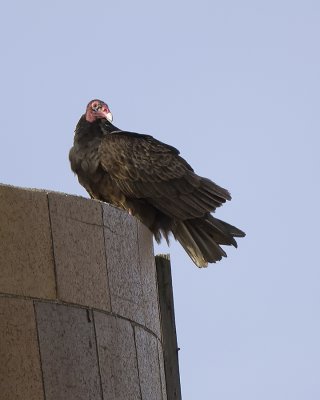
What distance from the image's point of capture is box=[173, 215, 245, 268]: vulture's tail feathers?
35.2 feet

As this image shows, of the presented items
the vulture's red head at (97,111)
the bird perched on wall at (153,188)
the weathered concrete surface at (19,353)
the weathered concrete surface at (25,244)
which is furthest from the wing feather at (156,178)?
the weathered concrete surface at (19,353)

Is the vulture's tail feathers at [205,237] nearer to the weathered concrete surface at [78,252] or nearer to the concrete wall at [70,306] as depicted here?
the concrete wall at [70,306]

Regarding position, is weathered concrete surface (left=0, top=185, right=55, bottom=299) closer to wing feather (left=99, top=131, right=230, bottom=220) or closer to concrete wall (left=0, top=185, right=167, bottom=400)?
concrete wall (left=0, top=185, right=167, bottom=400)

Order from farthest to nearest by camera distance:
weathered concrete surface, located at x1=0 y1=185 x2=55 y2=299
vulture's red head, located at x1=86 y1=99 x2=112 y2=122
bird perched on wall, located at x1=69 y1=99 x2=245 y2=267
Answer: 1. vulture's red head, located at x1=86 y1=99 x2=112 y2=122
2. bird perched on wall, located at x1=69 y1=99 x2=245 y2=267
3. weathered concrete surface, located at x1=0 y1=185 x2=55 y2=299

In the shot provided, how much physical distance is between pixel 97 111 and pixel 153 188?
125 cm

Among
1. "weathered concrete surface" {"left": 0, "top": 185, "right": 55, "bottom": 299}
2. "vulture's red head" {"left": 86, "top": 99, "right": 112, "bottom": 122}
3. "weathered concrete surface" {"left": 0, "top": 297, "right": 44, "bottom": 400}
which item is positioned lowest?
"weathered concrete surface" {"left": 0, "top": 297, "right": 44, "bottom": 400}

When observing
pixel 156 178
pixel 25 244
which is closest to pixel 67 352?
pixel 25 244

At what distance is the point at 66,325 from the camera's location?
22.9ft

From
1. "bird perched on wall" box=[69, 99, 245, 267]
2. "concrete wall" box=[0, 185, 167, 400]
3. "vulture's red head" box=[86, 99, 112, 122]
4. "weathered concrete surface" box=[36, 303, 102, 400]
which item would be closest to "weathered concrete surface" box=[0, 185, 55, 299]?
"concrete wall" box=[0, 185, 167, 400]

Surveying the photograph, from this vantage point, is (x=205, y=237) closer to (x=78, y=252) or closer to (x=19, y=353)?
(x=78, y=252)

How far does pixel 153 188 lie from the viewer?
37.3ft

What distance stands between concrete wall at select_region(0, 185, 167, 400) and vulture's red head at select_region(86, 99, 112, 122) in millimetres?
4361

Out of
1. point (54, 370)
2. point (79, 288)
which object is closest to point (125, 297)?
point (79, 288)

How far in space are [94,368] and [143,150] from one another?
4.93 meters
